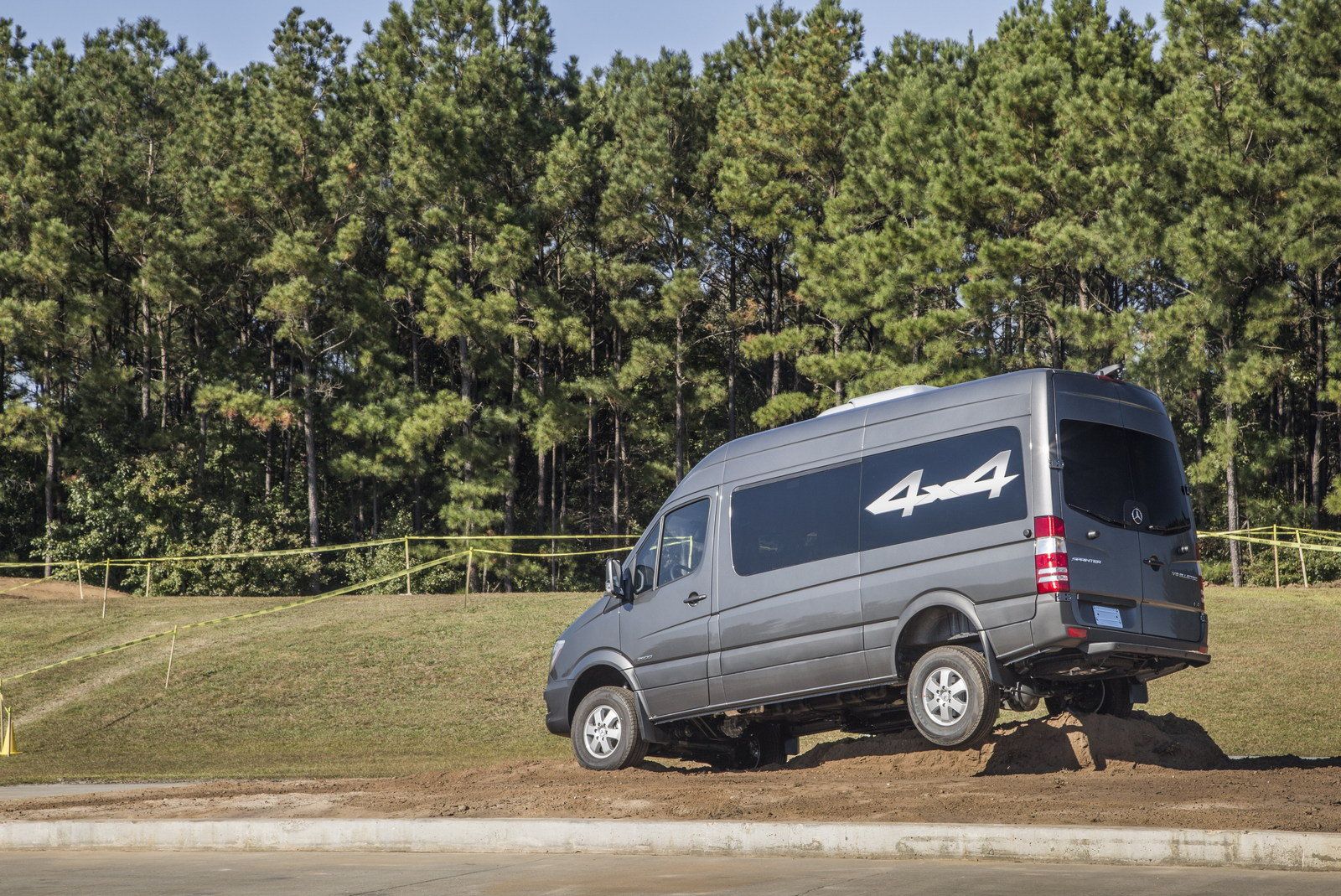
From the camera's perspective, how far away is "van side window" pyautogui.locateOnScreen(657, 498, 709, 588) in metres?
12.3

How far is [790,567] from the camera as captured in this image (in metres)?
11.5

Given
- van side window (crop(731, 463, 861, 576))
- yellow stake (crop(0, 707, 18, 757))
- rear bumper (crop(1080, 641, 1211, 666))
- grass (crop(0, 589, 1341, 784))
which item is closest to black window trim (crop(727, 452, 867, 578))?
van side window (crop(731, 463, 861, 576))

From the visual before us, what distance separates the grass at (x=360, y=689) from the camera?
1803cm

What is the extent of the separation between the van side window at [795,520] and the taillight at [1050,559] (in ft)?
5.26

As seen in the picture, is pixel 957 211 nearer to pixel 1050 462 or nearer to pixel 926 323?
pixel 926 323

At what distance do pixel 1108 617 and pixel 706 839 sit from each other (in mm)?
3665

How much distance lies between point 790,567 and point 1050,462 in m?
2.41

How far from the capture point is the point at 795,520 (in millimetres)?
11531

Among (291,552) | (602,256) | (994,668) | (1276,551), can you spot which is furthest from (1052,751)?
(602,256)

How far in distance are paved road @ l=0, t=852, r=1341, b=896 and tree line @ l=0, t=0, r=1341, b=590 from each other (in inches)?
1146

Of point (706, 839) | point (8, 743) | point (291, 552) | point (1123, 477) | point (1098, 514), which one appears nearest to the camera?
point (706, 839)

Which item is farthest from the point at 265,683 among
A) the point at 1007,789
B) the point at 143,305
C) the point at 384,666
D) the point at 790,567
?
the point at 143,305

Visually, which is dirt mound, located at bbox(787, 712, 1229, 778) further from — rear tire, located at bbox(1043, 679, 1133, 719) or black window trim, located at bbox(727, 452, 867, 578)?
black window trim, located at bbox(727, 452, 867, 578)

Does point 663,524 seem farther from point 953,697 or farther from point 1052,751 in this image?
point 1052,751
